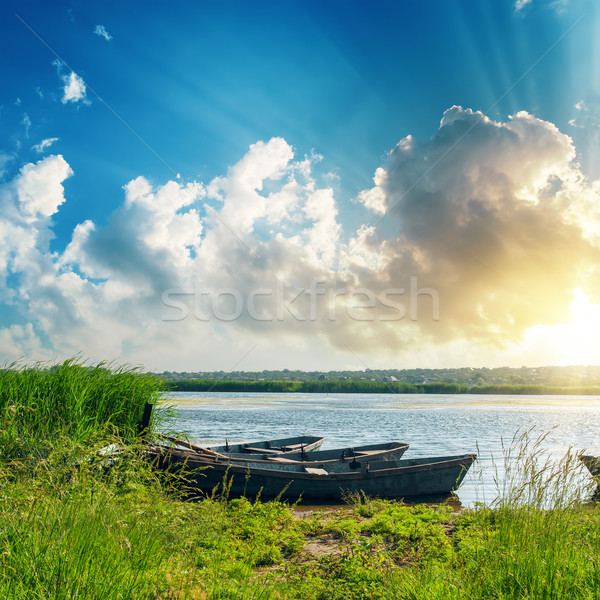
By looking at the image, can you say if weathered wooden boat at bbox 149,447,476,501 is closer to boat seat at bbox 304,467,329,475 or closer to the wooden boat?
boat seat at bbox 304,467,329,475

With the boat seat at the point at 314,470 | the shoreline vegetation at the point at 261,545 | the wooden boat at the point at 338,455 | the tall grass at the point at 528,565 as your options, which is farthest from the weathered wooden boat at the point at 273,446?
the tall grass at the point at 528,565

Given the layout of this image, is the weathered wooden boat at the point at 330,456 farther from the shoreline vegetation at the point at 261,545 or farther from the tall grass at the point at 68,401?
the shoreline vegetation at the point at 261,545

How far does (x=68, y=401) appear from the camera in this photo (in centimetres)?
1109

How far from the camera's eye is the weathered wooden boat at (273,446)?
1537 centimetres

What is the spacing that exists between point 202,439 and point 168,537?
19.2 meters

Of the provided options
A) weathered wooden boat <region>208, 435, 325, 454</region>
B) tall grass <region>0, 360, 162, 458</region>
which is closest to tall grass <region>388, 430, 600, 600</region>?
tall grass <region>0, 360, 162, 458</region>

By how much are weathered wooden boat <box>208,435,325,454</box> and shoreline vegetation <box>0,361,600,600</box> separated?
5.83 meters

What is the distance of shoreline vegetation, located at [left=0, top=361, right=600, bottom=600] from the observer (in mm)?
4035

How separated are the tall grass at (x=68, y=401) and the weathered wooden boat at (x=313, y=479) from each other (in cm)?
188

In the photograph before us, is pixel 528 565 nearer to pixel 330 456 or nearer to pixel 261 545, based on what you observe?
pixel 261 545

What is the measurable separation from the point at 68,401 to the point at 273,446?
8.53 meters

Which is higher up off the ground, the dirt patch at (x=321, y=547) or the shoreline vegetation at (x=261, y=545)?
the shoreline vegetation at (x=261, y=545)

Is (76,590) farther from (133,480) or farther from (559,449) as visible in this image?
(559,449)

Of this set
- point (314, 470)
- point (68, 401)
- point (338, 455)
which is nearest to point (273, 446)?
point (338, 455)
